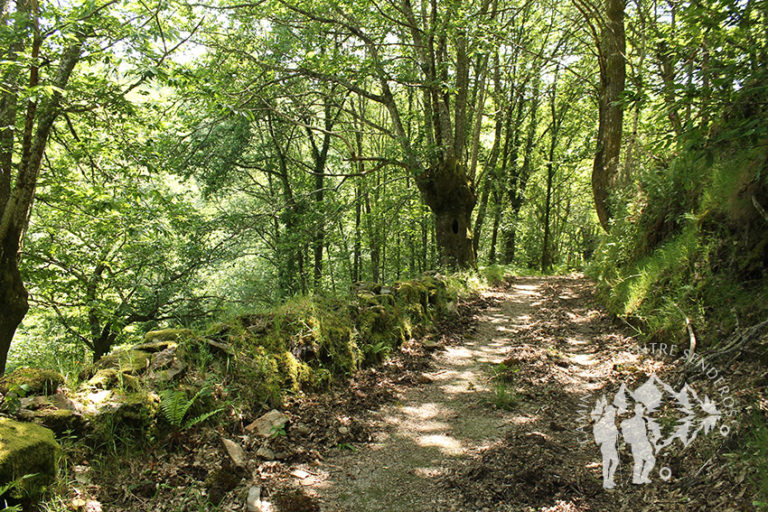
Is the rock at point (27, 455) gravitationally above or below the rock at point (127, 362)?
below

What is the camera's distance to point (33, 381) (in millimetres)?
2771

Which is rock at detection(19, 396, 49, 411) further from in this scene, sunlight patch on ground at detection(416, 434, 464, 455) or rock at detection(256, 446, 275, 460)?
sunlight patch on ground at detection(416, 434, 464, 455)

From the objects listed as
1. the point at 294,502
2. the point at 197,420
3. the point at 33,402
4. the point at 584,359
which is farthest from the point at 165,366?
the point at 584,359

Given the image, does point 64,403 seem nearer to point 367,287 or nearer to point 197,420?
point 197,420

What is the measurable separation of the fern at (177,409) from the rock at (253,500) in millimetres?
704

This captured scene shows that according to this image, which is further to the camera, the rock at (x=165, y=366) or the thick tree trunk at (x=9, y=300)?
the thick tree trunk at (x=9, y=300)

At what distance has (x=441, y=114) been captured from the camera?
34.6ft

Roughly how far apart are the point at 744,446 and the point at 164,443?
12.5 ft

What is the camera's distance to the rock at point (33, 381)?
265cm

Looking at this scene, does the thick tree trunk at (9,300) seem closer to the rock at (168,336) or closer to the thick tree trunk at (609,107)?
the rock at (168,336)

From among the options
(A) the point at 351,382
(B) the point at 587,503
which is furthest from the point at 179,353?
(B) the point at 587,503

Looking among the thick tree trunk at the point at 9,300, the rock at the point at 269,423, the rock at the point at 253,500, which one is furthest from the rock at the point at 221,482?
the thick tree trunk at the point at 9,300

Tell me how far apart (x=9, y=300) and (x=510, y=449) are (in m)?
7.38

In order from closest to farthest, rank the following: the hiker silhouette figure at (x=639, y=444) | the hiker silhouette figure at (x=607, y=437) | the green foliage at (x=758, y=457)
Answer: the green foliage at (x=758, y=457) → the hiker silhouette figure at (x=639, y=444) → the hiker silhouette figure at (x=607, y=437)
